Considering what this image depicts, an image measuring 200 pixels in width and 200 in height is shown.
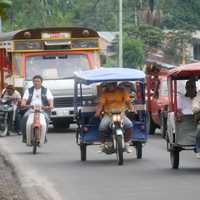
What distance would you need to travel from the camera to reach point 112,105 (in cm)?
Answer: 1844

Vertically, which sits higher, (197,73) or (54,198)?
(197,73)

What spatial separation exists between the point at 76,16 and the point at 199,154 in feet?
224

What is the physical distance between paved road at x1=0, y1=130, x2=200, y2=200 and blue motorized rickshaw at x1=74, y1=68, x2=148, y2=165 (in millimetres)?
394

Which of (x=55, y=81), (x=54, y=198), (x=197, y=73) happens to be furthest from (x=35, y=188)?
(x=55, y=81)

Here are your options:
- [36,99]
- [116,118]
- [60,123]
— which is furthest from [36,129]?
[60,123]

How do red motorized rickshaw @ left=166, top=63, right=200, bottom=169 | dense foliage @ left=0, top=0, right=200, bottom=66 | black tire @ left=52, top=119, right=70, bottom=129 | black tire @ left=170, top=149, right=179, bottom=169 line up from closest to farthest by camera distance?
red motorized rickshaw @ left=166, top=63, right=200, bottom=169
black tire @ left=170, top=149, right=179, bottom=169
black tire @ left=52, top=119, right=70, bottom=129
dense foliage @ left=0, top=0, right=200, bottom=66

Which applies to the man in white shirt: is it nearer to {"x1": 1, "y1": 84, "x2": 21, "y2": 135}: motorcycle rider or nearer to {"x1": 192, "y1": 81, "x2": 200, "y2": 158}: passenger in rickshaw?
{"x1": 192, "y1": 81, "x2": 200, "y2": 158}: passenger in rickshaw

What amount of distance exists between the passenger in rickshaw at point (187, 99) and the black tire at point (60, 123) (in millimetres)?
13253

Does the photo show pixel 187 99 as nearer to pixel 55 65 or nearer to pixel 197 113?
pixel 197 113

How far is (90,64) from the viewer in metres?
29.8

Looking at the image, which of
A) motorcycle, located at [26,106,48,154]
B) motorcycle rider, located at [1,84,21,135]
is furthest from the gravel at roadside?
motorcycle rider, located at [1,84,21,135]

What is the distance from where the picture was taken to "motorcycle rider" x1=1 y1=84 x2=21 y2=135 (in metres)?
29.0

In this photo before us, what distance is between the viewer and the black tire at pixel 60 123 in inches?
1191

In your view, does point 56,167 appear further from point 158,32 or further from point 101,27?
point 101,27
